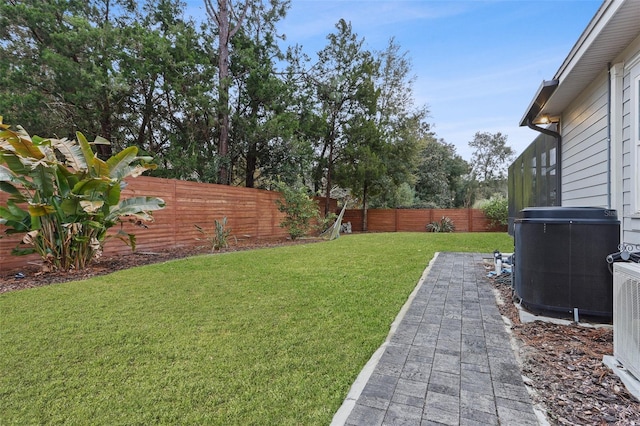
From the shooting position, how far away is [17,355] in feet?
7.12

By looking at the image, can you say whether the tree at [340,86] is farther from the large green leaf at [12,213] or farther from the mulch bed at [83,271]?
the large green leaf at [12,213]

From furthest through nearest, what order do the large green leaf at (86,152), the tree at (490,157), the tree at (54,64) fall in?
the tree at (490,157)
the tree at (54,64)
the large green leaf at (86,152)

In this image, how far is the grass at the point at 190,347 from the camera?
1601mm

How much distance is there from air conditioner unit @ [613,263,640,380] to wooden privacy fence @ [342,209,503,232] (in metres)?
14.5

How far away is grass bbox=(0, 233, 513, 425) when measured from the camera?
1601 mm

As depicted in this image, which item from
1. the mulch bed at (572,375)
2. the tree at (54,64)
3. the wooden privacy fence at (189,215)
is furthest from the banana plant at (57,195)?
the mulch bed at (572,375)

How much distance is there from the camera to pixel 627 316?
1.80 meters

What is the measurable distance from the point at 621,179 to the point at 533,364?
2.14m

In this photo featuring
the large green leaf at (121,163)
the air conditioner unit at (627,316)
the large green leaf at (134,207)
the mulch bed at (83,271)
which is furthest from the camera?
the large green leaf at (134,207)

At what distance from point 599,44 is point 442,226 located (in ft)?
44.6

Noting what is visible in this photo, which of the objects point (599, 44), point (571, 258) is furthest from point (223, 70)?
point (571, 258)

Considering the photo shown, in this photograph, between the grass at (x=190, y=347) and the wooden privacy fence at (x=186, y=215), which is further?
the wooden privacy fence at (x=186, y=215)

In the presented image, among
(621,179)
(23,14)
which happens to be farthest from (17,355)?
(23,14)

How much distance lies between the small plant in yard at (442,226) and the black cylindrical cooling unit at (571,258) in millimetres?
13337
